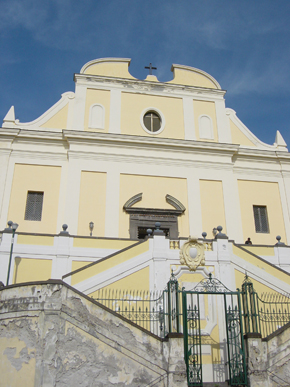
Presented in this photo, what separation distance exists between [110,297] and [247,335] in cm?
404

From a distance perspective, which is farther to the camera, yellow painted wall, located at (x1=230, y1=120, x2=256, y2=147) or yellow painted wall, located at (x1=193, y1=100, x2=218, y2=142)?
yellow painted wall, located at (x1=230, y1=120, x2=256, y2=147)

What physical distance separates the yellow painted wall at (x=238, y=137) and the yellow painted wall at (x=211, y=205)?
2677 mm

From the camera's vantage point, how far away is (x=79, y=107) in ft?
64.6

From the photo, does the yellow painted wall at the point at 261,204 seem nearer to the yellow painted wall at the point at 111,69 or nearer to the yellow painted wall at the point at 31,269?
the yellow painted wall at the point at 111,69

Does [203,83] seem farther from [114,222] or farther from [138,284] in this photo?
[138,284]

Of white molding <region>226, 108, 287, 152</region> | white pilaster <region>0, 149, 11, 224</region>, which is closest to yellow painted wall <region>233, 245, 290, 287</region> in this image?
white molding <region>226, 108, 287, 152</region>

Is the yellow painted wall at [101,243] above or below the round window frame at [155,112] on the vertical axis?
below

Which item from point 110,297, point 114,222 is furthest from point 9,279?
point 114,222

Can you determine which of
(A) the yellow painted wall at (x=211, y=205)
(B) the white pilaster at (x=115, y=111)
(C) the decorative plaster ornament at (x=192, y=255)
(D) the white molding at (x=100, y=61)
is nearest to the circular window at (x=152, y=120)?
(B) the white pilaster at (x=115, y=111)

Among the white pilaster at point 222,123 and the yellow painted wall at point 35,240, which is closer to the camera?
the yellow painted wall at point 35,240

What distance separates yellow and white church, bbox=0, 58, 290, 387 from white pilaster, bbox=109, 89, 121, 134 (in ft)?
0.15

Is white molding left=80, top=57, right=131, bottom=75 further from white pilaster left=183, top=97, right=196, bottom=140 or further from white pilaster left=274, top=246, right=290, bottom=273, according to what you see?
white pilaster left=274, top=246, right=290, bottom=273

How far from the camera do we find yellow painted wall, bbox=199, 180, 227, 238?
724 inches

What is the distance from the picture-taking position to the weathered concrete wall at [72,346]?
874 centimetres
